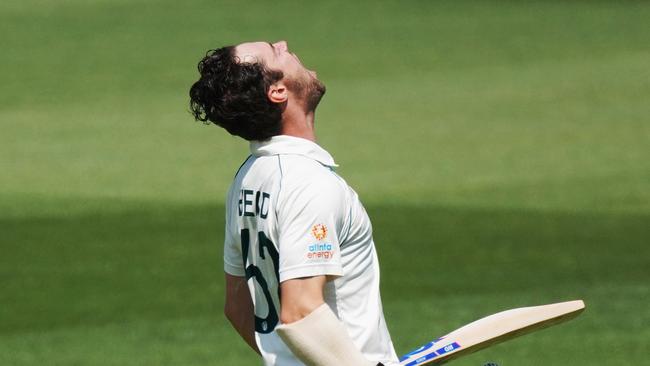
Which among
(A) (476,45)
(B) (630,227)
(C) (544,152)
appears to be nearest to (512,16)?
(A) (476,45)

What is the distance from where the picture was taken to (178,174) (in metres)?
17.9

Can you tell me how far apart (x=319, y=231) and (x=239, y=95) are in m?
0.57

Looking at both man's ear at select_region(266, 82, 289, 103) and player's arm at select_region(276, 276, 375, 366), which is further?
man's ear at select_region(266, 82, 289, 103)

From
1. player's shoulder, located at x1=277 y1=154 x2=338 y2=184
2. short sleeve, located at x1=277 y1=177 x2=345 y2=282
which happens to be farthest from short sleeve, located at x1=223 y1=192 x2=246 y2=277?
short sleeve, located at x1=277 y1=177 x2=345 y2=282

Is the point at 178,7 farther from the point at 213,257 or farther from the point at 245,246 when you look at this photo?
the point at 245,246

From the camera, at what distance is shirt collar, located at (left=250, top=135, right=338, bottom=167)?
4.37 m

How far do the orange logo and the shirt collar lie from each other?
0.30 metres

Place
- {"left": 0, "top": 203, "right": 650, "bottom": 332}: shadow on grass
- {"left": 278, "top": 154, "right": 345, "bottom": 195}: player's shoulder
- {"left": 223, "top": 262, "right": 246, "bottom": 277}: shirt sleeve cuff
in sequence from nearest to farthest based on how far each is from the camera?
{"left": 278, "top": 154, "right": 345, "bottom": 195}: player's shoulder
{"left": 223, "top": 262, "right": 246, "bottom": 277}: shirt sleeve cuff
{"left": 0, "top": 203, "right": 650, "bottom": 332}: shadow on grass

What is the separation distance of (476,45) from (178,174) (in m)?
10.7

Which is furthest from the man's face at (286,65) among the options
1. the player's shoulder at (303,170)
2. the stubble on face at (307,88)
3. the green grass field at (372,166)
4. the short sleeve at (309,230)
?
the green grass field at (372,166)

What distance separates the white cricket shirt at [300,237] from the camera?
13.5 feet

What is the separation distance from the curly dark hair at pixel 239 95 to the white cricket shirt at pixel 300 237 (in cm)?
6

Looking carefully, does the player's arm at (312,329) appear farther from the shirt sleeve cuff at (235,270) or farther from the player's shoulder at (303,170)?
the shirt sleeve cuff at (235,270)

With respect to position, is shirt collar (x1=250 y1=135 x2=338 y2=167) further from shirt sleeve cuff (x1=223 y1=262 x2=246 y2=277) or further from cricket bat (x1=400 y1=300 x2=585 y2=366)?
cricket bat (x1=400 y1=300 x2=585 y2=366)
